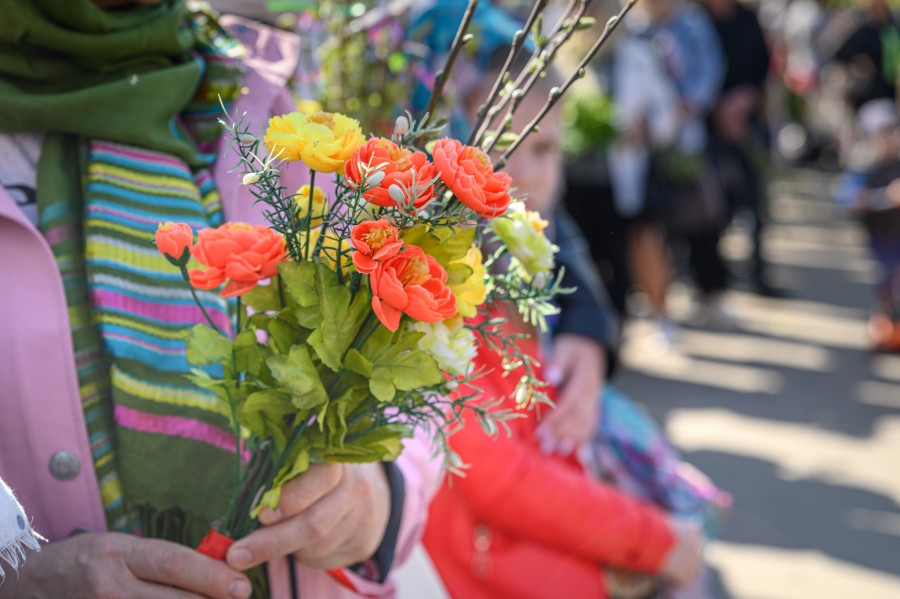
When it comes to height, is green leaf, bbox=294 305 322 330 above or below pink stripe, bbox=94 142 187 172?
below

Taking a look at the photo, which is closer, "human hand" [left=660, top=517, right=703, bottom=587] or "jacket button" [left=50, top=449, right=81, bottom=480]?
"jacket button" [left=50, top=449, right=81, bottom=480]

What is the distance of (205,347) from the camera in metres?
1.22

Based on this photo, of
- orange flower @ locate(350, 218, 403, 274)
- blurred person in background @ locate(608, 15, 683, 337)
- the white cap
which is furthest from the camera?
the white cap

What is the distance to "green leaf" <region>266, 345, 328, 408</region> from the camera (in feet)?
3.75

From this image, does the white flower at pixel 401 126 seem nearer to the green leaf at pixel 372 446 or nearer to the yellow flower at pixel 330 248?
the yellow flower at pixel 330 248

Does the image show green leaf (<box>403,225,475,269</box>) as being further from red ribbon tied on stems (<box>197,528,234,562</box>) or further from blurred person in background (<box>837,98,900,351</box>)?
blurred person in background (<box>837,98,900,351</box>)

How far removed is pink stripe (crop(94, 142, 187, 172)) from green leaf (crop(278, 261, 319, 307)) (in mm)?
430

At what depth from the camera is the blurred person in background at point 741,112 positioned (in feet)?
22.7

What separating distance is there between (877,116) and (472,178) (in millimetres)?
6246

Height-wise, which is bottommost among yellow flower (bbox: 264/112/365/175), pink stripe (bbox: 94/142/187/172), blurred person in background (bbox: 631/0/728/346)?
yellow flower (bbox: 264/112/365/175)

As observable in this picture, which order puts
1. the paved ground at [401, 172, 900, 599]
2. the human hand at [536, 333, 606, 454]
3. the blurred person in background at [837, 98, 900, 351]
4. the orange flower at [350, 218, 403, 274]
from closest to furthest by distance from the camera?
the orange flower at [350, 218, 403, 274]
the human hand at [536, 333, 606, 454]
the paved ground at [401, 172, 900, 599]
the blurred person in background at [837, 98, 900, 351]

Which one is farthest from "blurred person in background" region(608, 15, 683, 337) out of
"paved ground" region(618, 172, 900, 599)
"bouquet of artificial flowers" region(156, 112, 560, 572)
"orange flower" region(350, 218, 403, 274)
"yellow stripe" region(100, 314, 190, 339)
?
"orange flower" region(350, 218, 403, 274)

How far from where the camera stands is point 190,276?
1179 millimetres

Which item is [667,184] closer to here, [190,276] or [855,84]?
[855,84]
